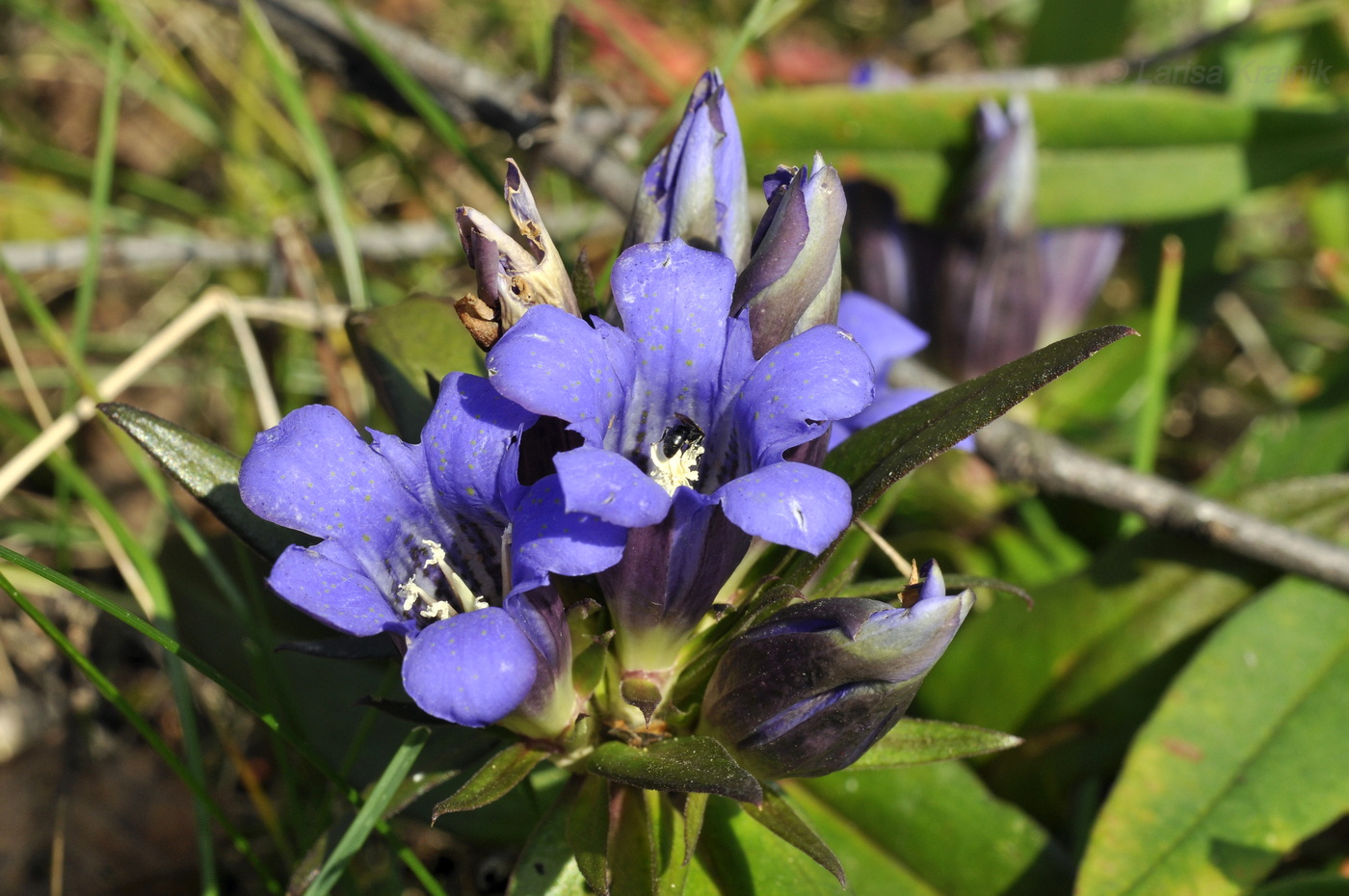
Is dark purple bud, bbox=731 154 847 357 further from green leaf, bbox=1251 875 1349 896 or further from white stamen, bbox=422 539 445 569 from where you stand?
green leaf, bbox=1251 875 1349 896

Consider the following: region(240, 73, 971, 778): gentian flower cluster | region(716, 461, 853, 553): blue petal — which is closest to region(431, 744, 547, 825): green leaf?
region(240, 73, 971, 778): gentian flower cluster

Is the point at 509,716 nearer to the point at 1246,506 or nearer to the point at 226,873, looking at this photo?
the point at 226,873

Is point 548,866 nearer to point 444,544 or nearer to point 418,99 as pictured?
point 444,544

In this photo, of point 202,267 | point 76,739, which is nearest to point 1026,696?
point 76,739

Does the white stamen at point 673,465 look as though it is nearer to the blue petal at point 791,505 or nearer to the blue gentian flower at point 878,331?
the blue petal at point 791,505

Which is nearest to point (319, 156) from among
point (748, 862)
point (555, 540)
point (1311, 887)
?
point (555, 540)

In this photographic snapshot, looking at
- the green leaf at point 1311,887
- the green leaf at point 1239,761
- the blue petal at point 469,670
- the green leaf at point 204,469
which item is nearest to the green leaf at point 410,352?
the green leaf at point 204,469
